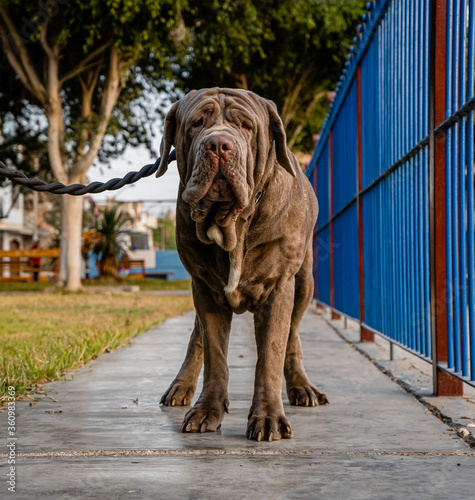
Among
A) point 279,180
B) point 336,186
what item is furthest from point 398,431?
point 336,186

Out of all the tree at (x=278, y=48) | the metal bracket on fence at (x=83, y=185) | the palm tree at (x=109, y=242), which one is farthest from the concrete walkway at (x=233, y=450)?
the palm tree at (x=109, y=242)

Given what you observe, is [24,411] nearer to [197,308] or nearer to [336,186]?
[197,308]

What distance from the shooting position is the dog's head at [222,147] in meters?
2.89

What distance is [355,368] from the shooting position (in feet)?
18.0

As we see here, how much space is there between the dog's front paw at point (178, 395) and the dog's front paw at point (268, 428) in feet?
2.81

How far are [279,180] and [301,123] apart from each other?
20.5m

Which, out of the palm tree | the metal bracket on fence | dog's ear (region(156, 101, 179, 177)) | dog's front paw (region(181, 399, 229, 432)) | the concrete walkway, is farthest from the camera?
the palm tree

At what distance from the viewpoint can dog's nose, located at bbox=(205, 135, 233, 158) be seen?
2857 mm

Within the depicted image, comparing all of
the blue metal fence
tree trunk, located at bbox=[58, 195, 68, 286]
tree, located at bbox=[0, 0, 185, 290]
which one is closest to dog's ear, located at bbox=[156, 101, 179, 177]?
the blue metal fence

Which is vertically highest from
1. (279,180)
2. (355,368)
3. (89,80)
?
(89,80)

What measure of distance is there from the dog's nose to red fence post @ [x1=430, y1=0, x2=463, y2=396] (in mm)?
1655

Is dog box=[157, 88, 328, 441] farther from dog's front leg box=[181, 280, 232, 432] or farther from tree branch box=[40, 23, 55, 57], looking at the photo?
tree branch box=[40, 23, 55, 57]

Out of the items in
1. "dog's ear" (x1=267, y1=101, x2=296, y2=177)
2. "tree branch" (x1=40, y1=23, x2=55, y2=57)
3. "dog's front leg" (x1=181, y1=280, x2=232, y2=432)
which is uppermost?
"tree branch" (x1=40, y1=23, x2=55, y2=57)

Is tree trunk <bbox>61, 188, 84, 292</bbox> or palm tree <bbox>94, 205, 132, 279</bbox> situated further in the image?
palm tree <bbox>94, 205, 132, 279</bbox>
